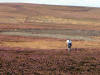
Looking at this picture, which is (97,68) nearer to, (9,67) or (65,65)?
(65,65)

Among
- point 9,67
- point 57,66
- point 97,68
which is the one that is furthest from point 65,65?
point 9,67

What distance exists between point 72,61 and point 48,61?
5.10 ft

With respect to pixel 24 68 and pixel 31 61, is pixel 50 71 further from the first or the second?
pixel 31 61

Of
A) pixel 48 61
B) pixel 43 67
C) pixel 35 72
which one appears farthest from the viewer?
pixel 48 61

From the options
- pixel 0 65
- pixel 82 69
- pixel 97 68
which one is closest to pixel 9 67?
pixel 0 65

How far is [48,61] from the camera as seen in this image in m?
16.4

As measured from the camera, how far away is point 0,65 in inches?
587

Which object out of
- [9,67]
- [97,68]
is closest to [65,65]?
[97,68]

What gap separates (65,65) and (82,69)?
1130 mm

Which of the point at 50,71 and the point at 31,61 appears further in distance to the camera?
the point at 31,61

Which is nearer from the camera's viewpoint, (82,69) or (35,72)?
(35,72)

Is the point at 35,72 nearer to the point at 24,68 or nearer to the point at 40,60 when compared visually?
the point at 24,68

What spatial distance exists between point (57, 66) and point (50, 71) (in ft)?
4.24

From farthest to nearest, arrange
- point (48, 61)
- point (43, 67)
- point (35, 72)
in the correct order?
point (48, 61) < point (43, 67) < point (35, 72)
